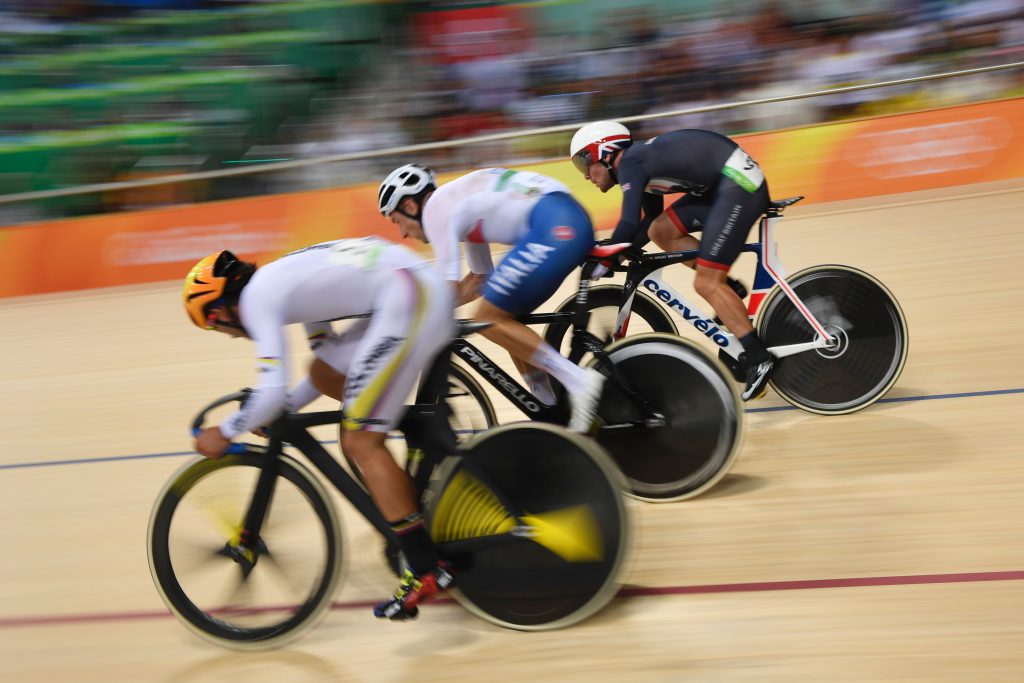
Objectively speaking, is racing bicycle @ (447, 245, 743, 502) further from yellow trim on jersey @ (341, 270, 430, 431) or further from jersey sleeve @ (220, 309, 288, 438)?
jersey sleeve @ (220, 309, 288, 438)

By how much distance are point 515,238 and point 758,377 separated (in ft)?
3.53

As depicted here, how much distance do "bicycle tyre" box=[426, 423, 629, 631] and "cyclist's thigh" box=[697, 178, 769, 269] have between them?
142 cm

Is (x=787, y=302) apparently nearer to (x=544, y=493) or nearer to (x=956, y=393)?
(x=956, y=393)

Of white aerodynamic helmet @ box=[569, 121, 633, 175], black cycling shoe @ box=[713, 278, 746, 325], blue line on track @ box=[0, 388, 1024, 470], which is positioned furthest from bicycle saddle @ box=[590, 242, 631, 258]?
blue line on track @ box=[0, 388, 1024, 470]

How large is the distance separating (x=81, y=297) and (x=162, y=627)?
6591 millimetres

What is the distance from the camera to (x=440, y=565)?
2297 mm

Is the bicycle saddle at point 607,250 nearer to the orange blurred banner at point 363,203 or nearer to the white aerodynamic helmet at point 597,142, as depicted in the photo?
the white aerodynamic helmet at point 597,142

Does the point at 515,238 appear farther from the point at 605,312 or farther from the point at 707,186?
the point at 707,186

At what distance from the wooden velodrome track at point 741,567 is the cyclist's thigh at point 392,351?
65 centimetres

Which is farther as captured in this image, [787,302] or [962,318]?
[962,318]

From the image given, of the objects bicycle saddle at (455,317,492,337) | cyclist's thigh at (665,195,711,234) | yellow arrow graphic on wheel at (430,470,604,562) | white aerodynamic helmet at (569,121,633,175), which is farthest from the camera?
cyclist's thigh at (665,195,711,234)

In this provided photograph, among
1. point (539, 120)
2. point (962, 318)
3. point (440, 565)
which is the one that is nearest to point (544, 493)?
point (440, 565)

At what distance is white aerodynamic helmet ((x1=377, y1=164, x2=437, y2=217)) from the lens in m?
3.00

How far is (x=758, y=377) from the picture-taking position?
11.1 ft
